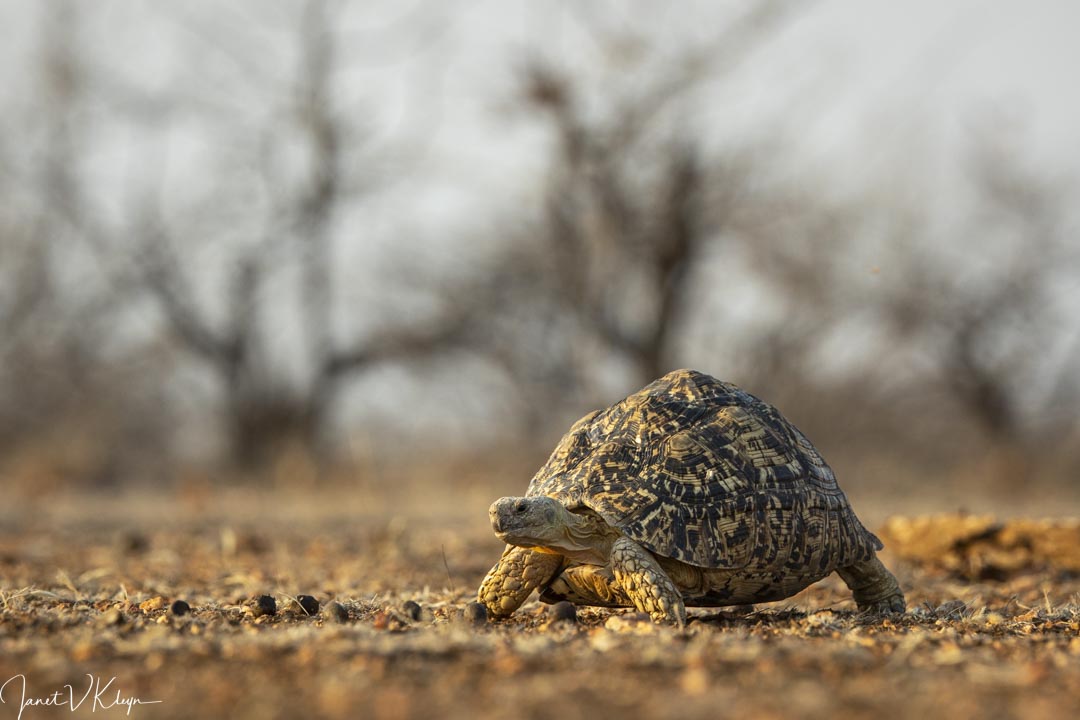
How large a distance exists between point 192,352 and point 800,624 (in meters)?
19.7

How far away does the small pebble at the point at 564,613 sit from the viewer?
14.9 ft

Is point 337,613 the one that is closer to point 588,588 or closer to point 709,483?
point 588,588

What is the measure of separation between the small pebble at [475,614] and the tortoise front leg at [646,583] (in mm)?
579

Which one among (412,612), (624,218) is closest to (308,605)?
(412,612)

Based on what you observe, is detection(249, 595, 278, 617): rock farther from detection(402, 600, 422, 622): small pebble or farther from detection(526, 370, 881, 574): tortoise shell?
detection(526, 370, 881, 574): tortoise shell

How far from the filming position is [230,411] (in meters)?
22.4

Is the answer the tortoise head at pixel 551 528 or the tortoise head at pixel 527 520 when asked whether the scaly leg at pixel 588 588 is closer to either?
the tortoise head at pixel 551 528

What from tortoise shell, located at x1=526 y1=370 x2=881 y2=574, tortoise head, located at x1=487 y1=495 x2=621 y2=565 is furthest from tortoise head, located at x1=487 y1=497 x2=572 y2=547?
tortoise shell, located at x1=526 y1=370 x2=881 y2=574

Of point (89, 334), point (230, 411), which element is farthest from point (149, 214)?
point (230, 411)

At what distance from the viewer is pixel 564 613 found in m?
4.56

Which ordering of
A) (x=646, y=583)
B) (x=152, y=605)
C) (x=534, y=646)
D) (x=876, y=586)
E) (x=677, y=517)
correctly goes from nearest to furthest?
1. (x=534, y=646)
2. (x=646, y=583)
3. (x=677, y=517)
4. (x=152, y=605)
5. (x=876, y=586)

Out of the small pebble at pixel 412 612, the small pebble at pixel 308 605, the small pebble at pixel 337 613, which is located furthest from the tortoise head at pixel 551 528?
the small pebble at pixel 308 605

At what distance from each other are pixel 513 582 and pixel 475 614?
0.85 feet

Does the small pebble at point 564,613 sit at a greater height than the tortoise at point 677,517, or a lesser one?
lesser
